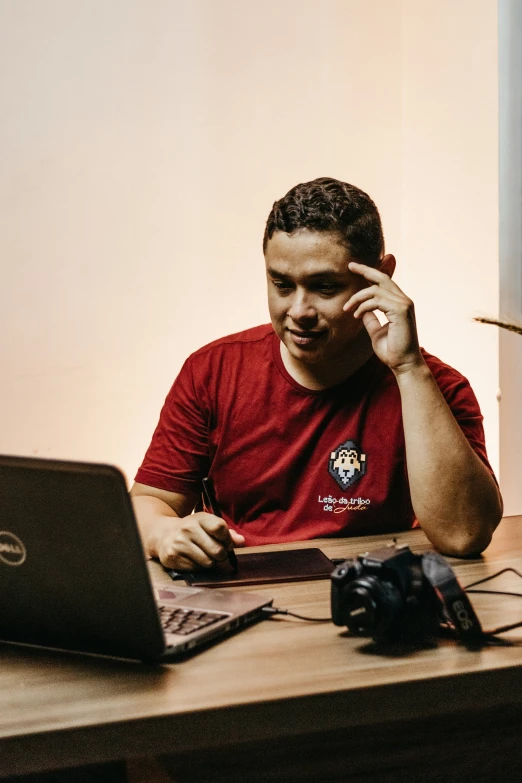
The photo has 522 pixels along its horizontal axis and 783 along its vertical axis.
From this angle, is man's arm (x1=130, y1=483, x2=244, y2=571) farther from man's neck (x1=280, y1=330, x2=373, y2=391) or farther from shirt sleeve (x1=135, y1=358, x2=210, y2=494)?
man's neck (x1=280, y1=330, x2=373, y2=391)

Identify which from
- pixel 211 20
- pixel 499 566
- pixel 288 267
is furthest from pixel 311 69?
pixel 499 566

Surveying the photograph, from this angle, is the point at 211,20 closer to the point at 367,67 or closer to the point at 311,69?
the point at 311,69

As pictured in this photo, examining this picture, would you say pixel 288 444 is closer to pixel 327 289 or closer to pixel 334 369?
pixel 334 369

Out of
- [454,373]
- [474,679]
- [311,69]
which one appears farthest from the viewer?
[311,69]

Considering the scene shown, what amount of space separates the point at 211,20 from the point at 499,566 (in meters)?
1.80

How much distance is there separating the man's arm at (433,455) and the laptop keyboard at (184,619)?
52 cm

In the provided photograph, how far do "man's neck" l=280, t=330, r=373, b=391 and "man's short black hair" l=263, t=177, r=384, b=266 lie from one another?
0.55 feet

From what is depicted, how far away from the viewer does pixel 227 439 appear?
1.70 m

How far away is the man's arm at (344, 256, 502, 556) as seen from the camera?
1.35 m

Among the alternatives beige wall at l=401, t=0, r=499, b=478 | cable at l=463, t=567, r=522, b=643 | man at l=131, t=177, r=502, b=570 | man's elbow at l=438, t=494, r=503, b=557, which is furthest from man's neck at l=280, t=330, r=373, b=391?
beige wall at l=401, t=0, r=499, b=478

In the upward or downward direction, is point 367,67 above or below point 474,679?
above

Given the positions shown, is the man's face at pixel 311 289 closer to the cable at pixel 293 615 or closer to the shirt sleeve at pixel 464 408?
the shirt sleeve at pixel 464 408

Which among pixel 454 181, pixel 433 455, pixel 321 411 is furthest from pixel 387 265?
pixel 454 181

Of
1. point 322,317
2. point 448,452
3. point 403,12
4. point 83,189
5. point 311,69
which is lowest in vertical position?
point 448,452
